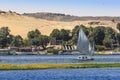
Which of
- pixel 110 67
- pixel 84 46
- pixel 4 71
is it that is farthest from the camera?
pixel 84 46

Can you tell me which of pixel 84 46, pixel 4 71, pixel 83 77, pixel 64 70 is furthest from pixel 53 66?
pixel 84 46

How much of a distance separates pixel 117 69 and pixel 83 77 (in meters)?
19.6

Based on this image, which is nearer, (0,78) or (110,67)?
(0,78)

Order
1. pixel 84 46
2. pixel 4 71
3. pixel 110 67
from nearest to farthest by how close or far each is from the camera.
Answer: pixel 4 71 < pixel 110 67 < pixel 84 46

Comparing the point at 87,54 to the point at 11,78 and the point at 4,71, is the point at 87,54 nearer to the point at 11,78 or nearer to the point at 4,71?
the point at 4,71

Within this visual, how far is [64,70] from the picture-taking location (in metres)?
97.6

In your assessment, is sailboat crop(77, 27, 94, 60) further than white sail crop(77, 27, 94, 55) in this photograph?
Yes

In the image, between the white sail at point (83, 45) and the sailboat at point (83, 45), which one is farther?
the sailboat at point (83, 45)

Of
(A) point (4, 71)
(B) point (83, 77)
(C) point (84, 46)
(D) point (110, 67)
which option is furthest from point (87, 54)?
(B) point (83, 77)

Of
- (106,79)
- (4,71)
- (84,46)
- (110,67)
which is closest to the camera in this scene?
(106,79)

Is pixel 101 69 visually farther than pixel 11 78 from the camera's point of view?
Yes

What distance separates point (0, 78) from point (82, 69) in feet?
76.6

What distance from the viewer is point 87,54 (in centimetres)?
14975

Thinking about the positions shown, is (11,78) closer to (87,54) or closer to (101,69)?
(101,69)
